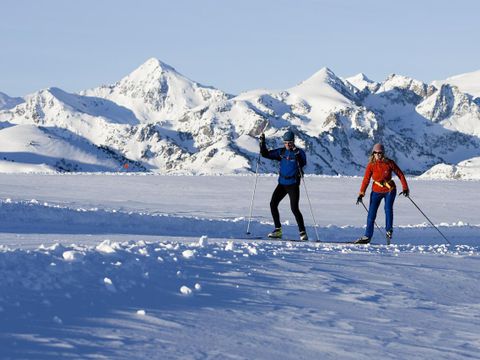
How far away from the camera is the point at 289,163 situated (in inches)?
625

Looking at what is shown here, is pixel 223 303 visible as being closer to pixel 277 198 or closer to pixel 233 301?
pixel 233 301

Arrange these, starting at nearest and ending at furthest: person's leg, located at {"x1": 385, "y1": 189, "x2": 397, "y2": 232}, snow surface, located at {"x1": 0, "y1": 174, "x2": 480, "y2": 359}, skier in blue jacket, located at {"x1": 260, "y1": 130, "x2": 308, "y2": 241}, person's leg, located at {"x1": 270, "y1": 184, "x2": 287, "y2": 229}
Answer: snow surface, located at {"x1": 0, "y1": 174, "x2": 480, "y2": 359}, skier in blue jacket, located at {"x1": 260, "y1": 130, "x2": 308, "y2": 241}, person's leg, located at {"x1": 385, "y1": 189, "x2": 397, "y2": 232}, person's leg, located at {"x1": 270, "y1": 184, "x2": 287, "y2": 229}

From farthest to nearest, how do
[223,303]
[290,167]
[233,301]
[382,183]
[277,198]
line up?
[277,198], [382,183], [290,167], [233,301], [223,303]

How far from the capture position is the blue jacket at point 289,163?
51.9 ft

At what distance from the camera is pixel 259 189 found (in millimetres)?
36562

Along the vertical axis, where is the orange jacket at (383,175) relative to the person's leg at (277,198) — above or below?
above

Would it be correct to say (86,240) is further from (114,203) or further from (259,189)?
(259,189)

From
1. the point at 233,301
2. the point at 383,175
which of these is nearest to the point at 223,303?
the point at 233,301

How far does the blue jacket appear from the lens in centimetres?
1582

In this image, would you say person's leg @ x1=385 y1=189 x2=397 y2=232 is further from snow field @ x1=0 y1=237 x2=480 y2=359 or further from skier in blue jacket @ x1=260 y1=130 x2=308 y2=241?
snow field @ x1=0 y1=237 x2=480 y2=359

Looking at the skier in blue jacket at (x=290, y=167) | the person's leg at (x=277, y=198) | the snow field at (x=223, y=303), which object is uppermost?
the skier in blue jacket at (x=290, y=167)

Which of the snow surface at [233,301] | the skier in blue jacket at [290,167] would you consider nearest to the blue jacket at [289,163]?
the skier in blue jacket at [290,167]

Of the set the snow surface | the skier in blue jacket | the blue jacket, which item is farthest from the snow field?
the blue jacket

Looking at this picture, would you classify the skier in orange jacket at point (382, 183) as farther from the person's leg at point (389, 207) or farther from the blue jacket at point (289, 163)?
the blue jacket at point (289, 163)
